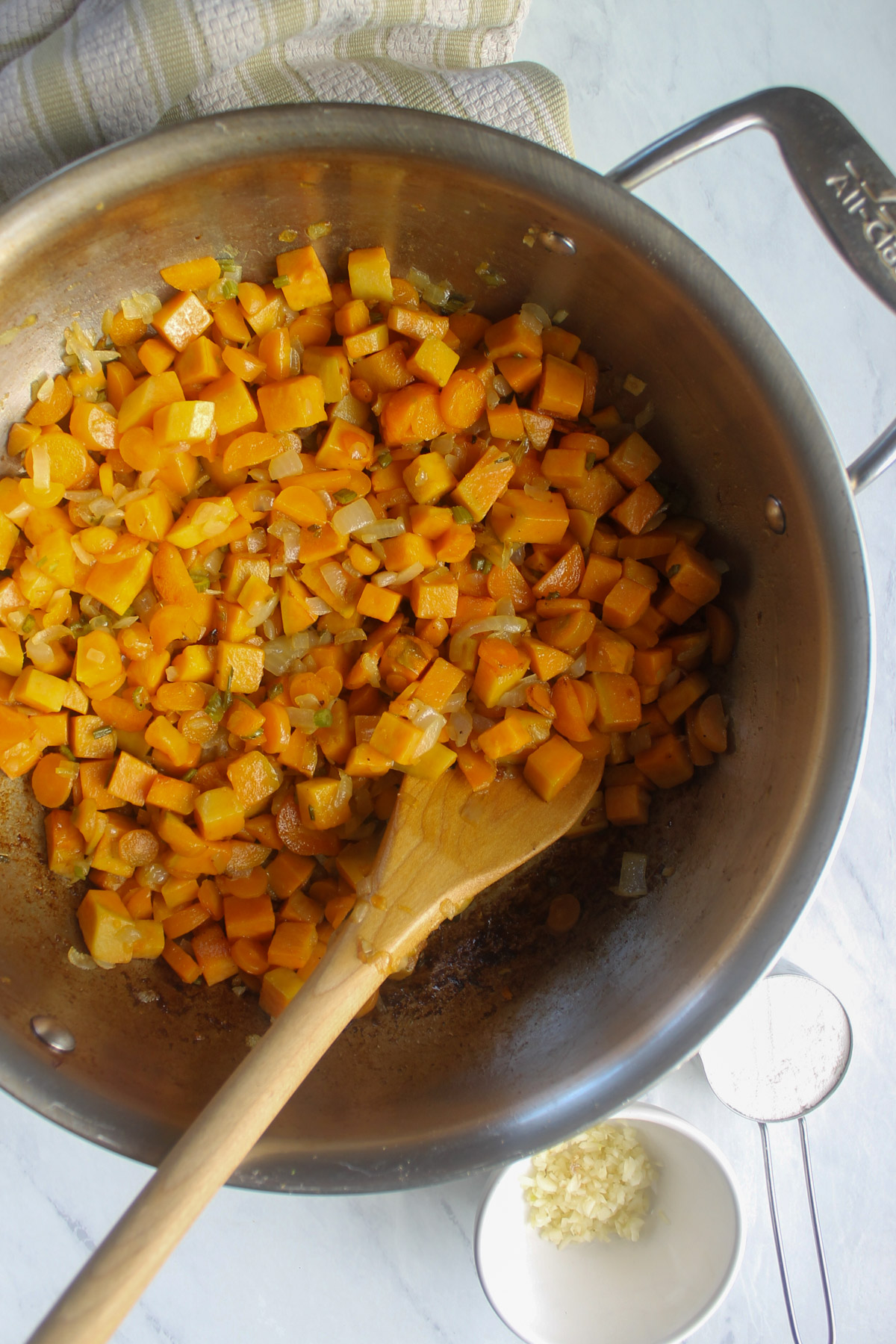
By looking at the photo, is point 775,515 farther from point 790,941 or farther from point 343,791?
point 790,941

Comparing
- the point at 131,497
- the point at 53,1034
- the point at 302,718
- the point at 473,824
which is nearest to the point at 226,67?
the point at 131,497

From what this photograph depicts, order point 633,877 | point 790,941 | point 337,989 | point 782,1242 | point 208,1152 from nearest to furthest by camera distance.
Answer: point 208,1152 < point 337,989 < point 633,877 < point 790,941 < point 782,1242

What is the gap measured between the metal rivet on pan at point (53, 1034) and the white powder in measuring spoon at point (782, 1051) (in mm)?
1418

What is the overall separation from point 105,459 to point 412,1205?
1809mm

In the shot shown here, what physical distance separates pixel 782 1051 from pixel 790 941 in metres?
0.29

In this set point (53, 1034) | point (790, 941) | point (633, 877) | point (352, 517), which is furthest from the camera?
point (790, 941)

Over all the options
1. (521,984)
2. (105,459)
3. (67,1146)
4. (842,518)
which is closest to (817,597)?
(842,518)

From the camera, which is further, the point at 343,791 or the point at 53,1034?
the point at 343,791

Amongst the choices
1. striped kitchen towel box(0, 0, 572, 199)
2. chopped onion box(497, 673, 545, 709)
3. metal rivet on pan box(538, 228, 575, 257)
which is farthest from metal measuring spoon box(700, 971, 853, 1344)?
striped kitchen towel box(0, 0, 572, 199)

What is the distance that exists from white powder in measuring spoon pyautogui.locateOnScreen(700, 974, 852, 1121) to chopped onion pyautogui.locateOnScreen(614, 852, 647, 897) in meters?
0.61

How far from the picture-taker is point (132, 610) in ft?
5.82

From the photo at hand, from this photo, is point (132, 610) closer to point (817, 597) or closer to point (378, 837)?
point (378, 837)

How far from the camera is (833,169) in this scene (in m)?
1.54

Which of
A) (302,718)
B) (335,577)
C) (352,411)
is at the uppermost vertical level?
(352,411)
